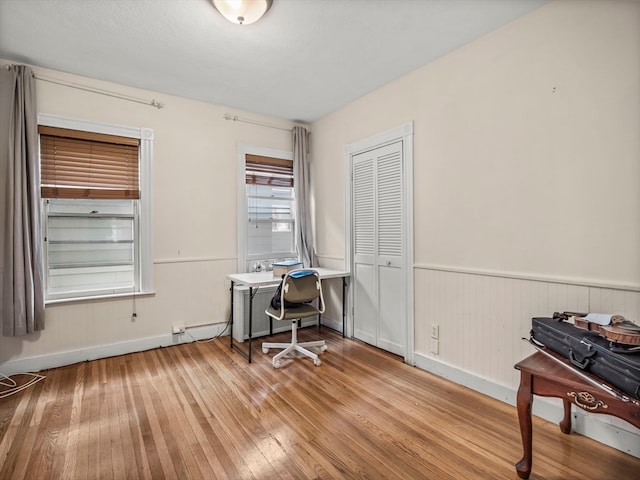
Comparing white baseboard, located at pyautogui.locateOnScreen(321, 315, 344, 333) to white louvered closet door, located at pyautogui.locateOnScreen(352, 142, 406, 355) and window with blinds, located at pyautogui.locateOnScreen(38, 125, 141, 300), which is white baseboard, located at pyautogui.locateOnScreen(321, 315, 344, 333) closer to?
white louvered closet door, located at pyautogui.locateOnScreen(352, 142, 406, 355)

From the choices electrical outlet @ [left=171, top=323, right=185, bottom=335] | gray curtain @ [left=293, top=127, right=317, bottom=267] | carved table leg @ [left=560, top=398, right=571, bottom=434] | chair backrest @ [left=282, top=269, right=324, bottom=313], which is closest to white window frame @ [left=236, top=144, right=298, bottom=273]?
gray curtain @ [left=293, top=127, right=317, bottom=267]

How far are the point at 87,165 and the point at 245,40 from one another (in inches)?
77.6

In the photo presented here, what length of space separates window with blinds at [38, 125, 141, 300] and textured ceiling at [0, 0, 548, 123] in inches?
26.6

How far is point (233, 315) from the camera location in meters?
3.60

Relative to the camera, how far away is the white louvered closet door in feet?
10.2

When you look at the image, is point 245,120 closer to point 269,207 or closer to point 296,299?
point 269,207

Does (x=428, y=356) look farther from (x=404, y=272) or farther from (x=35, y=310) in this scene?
(x=35, y=310)

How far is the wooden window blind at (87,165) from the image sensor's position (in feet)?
9.40

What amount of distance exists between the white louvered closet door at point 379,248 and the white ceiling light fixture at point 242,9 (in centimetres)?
165

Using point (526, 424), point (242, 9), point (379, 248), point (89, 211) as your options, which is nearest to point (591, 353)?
point (526, 424)

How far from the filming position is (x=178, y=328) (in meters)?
3.44

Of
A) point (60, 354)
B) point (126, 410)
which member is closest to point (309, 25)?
point (126, 410)

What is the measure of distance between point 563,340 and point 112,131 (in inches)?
157

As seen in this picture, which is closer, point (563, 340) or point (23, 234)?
point (563, 340)
